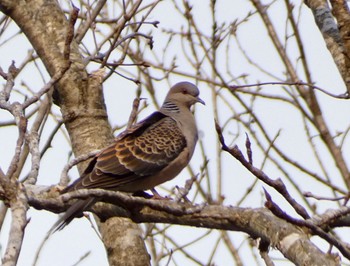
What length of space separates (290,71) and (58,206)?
11.8ft

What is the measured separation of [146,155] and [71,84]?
0.87m

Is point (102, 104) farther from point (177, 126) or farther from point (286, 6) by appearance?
point (286, 6)

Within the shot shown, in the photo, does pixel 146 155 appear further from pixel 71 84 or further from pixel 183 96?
pixel 183 96

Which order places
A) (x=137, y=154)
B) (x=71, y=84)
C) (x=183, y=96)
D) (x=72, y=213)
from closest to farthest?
1. (x=72, y=213)
2. (x=71, y=84)
3. (x=137, y=154)
4. (x=183, y=96)

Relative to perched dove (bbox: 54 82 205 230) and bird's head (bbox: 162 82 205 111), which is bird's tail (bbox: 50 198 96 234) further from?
bird's head (bbox: 162 82 205 111)

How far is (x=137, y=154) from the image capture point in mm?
5371

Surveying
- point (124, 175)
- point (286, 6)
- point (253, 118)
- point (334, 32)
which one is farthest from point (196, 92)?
point (334, 32)

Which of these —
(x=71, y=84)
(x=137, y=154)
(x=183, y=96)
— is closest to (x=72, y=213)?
(x=71, y=84)

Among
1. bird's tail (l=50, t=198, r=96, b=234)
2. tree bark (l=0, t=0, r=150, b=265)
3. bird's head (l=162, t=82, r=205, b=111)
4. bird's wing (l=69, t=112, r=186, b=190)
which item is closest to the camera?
bird's tail (l=50, t=198, r=96, b=234)

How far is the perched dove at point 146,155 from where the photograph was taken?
4.91 metres

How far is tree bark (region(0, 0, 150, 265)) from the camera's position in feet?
14.9

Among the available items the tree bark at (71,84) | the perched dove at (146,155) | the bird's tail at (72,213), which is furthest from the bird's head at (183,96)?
the bird's tail at (72,213)

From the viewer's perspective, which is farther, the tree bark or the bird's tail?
the tree bark

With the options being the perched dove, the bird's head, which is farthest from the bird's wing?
the bird's head
